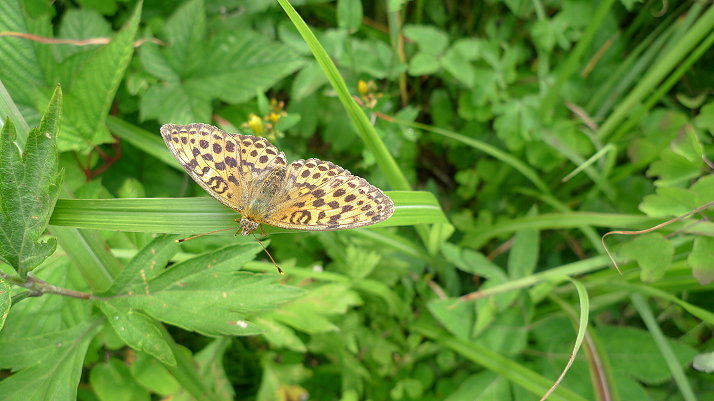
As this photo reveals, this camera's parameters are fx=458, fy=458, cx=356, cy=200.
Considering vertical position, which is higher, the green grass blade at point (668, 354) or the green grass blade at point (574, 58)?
the green grass blade at point (574, 58)

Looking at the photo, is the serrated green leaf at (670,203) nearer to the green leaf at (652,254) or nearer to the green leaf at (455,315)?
the green leaf at (652,254)

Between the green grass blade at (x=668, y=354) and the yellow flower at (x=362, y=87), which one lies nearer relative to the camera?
the green grass blade at (x=668, y=354)

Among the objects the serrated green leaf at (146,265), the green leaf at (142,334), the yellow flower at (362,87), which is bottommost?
the green leaf at (142,334)

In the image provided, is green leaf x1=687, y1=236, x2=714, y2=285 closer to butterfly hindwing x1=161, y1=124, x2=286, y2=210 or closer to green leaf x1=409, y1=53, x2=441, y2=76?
green leaf x1=409, y1=53, x2=441, y2=76

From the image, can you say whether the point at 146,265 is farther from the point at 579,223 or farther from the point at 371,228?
the point at 579,223

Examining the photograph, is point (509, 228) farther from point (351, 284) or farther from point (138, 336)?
point (138, 336)

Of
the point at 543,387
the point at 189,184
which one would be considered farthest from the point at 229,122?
the point at 543,387

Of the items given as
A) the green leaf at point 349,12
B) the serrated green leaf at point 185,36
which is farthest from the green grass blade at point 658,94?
the serrated green leaf at point 185,36

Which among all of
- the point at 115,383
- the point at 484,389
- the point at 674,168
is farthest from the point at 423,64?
the point at 115,383
